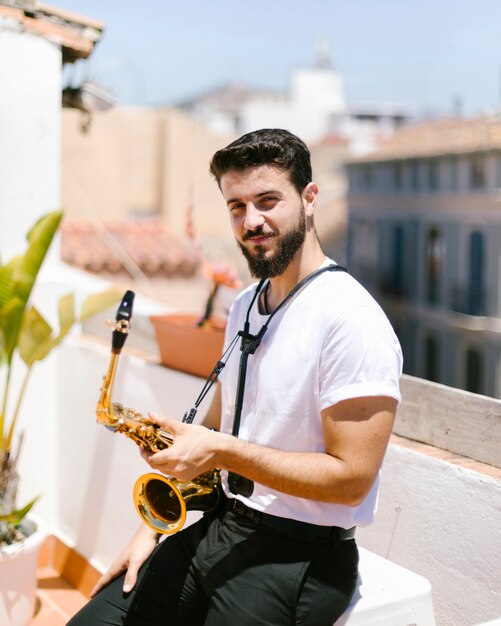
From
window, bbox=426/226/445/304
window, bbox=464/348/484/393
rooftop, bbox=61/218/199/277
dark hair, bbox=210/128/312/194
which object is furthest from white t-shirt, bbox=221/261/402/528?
window, bbox=426/226/445/304

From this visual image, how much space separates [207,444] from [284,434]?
209 millimetres

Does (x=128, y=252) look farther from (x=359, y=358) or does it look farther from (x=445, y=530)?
(x=359, y=358)

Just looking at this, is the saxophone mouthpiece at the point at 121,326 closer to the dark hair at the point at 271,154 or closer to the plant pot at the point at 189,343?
the dark hair at the point at 271,154

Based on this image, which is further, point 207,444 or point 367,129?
point 367,129

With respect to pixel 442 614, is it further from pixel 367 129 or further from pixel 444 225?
pixel 367 129

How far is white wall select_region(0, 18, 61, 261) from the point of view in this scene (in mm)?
3588

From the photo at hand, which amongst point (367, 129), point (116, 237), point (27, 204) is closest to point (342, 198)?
point (367, 129)

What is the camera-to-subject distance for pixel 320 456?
1.75 m

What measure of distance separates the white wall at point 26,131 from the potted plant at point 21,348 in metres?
0.50

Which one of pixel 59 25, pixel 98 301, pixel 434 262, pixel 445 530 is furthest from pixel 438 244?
pixel 445 530

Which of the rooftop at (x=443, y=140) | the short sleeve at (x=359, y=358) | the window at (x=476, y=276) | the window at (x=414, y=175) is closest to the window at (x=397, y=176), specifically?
the rooftop at (x=443, y=140)

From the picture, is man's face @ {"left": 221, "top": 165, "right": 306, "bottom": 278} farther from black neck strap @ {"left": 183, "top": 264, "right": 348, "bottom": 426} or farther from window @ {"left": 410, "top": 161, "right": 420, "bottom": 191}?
window @ {"left": 410, "top": 161, "right": 420, "bottom": 191}

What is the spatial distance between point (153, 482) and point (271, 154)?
2.54 ft

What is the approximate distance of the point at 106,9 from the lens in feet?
52.4
